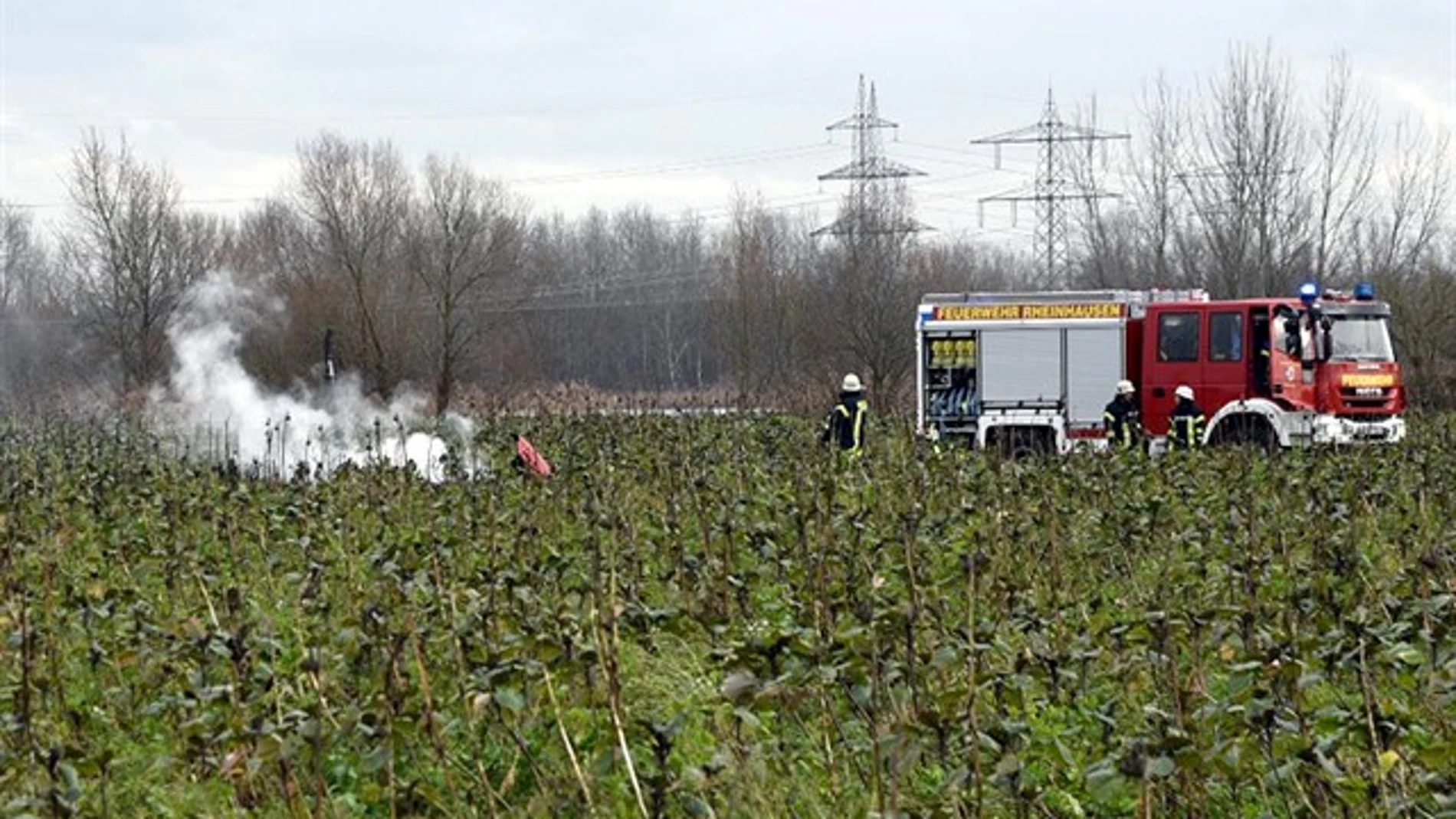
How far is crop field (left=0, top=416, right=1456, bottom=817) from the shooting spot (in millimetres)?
5246

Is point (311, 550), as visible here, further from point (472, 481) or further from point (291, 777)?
point (291, 777)

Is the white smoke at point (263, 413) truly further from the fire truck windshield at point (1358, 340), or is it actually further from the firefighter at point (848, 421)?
the fire truck windshield at point (1358, 340)

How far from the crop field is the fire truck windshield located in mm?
8013

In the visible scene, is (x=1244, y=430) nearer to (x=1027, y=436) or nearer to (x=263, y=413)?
(x=1027, y=436)

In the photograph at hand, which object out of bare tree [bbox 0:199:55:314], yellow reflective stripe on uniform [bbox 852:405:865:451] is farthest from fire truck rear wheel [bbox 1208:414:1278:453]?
bare tree [bbox 0:199:55:314]

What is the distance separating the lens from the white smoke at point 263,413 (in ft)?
66.4

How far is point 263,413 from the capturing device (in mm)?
30844

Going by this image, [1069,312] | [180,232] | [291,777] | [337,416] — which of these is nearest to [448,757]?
[291,777]

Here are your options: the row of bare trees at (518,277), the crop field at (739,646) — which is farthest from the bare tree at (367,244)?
the crop field at (739,646)

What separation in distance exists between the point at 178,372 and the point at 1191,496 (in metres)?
33.4

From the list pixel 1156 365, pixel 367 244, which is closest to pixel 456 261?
pixel 367 244

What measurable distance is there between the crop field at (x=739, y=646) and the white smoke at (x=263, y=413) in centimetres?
329

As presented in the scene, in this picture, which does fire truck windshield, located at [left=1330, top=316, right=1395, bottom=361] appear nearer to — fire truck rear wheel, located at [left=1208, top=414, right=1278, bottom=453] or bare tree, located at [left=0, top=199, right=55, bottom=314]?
fire truck rear wheel, located at [left=1208, top=414, right=1278, bottom=453]

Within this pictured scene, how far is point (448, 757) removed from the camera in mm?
6281
